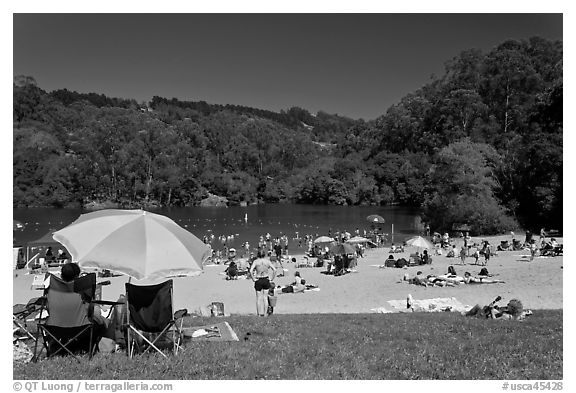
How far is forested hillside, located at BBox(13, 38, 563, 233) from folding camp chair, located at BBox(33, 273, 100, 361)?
34.2m

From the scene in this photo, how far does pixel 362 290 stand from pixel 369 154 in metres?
85.6

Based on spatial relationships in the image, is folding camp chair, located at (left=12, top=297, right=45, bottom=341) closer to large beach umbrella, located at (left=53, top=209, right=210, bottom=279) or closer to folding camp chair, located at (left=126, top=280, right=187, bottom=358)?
large beach umbrella, located at (left=53, top=209, right=210, bottom=279)

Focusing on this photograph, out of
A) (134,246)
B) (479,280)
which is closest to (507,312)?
(134,246)

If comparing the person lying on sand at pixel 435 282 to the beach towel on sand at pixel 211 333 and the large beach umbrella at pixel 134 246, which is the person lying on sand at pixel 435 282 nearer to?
the beach towel on sand at pixel 211 333

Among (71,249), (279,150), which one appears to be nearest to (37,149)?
(279,150)

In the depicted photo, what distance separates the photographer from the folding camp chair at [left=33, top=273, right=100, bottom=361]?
4.98 m

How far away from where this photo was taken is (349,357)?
529cm

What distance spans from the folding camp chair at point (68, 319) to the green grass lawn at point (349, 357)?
0.23 metres

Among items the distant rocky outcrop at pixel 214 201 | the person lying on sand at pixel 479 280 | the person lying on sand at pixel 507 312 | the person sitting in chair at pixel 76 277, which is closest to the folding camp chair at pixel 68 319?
the person sitting in chair at pixel 76 277

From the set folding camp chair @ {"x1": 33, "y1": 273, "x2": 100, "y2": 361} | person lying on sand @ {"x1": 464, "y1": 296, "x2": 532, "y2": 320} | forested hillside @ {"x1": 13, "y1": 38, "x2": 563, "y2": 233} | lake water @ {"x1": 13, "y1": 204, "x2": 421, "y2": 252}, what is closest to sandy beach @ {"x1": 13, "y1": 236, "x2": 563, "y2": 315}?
person lying on sand @ {"x1": 464, "y1": 296, "x2": 532, "y2": 320}

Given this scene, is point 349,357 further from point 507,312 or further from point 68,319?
point 507,312

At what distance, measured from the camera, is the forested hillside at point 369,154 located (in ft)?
121

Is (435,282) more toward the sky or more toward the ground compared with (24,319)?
more toward the ground
